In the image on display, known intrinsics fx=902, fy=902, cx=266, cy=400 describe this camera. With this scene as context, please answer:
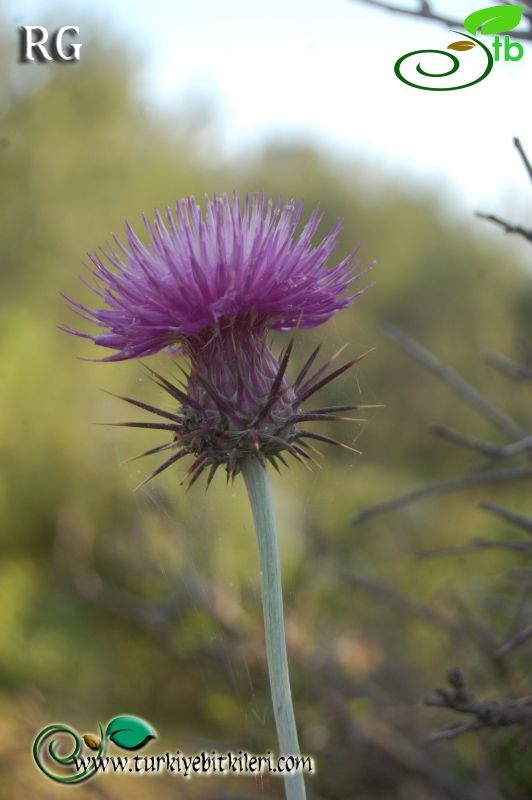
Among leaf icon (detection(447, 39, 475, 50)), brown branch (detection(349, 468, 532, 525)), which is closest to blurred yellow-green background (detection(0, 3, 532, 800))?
brown branch (detection(349, 468, 532, 525))

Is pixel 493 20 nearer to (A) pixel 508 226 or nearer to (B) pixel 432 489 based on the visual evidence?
(A) pixel 508 226

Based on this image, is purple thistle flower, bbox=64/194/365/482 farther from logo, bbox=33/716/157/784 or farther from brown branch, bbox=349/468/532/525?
logo, bbox=33/716/157/784

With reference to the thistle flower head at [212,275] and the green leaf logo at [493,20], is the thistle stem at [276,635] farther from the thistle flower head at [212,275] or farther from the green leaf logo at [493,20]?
the green leaf logo at [493,20]

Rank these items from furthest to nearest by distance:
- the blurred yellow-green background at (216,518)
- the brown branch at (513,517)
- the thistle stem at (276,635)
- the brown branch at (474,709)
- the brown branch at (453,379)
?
the blurred yellow-green background at (216,518)
the brown branch at (453,379)
the brown branch at (513,517)
the brown branch at (474,709)
the thistle stem at (276,635)

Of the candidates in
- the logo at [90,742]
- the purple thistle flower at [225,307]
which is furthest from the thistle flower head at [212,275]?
the logo at [90,742]

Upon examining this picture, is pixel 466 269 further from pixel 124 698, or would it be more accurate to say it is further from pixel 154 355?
pixel 154 355

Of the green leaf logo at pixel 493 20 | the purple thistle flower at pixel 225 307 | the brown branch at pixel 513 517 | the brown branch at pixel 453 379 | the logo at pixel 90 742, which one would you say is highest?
the green leaf logo at pixel 493 20

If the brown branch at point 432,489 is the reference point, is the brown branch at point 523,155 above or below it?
above
